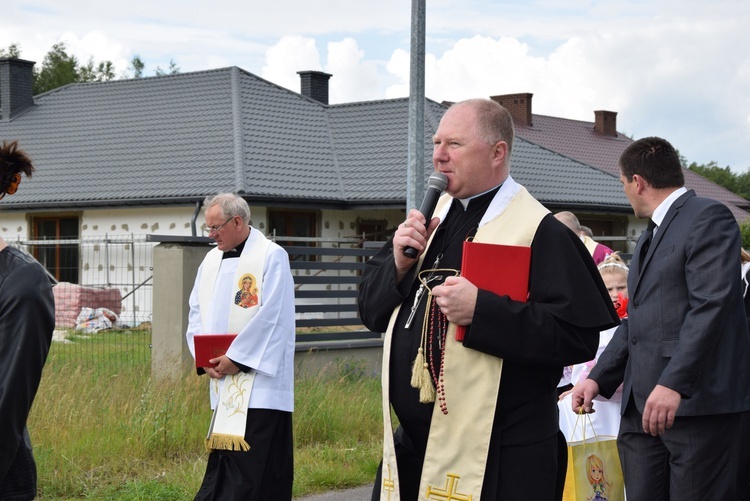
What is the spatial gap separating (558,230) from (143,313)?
12.5 metres

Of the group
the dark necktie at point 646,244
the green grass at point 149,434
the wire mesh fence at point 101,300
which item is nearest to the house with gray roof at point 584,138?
the wire mesh fence at point 101,300

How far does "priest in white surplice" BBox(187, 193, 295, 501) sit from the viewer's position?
6.36m

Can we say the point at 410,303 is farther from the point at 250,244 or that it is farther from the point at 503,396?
the point at 250,244

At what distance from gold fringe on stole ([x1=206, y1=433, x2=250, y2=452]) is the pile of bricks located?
12133 millimetres

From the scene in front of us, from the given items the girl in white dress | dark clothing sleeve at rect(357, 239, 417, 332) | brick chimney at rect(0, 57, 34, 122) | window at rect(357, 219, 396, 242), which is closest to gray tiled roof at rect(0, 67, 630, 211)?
brick chimney at rect(0, 57, 34, 122)

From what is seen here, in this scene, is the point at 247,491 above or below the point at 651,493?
below

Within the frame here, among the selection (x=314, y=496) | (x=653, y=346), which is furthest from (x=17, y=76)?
(x=653, y=346)

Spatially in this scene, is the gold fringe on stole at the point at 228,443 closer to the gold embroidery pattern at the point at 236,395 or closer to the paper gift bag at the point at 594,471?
the gold embroidery pattern at the point at 236,395

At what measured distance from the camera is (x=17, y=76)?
32.5 m

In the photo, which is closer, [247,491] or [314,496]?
[247,491]

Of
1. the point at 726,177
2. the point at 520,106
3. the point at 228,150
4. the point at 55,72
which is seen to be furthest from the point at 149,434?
the point at 726,177

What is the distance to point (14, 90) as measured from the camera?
32375 mm

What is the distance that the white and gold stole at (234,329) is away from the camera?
6.40 m

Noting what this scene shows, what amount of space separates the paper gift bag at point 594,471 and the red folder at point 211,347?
2.29 m
